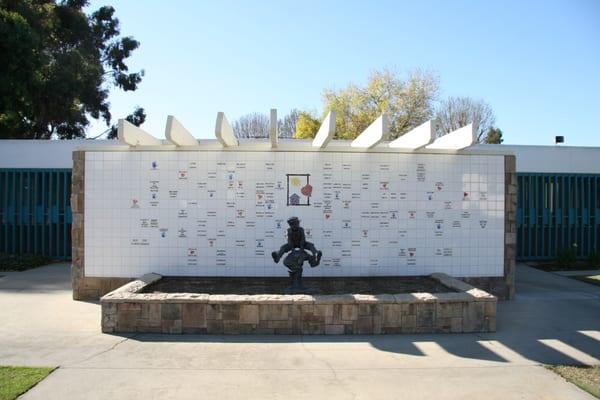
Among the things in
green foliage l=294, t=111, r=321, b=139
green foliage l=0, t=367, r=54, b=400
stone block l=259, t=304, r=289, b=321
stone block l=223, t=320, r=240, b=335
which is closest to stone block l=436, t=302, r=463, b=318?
stone block l=259, t=304, r=289, b=321

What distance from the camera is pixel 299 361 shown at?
546cm

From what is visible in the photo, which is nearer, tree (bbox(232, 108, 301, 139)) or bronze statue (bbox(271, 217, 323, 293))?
bronze statue (bbox(271, 217, 323, 293))

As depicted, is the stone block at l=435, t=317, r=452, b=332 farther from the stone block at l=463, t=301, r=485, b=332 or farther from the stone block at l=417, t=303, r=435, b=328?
the stone block at l=463, t=301, r=485, b=332

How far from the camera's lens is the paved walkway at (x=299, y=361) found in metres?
4.62

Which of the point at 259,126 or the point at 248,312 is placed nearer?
the point at 248,312

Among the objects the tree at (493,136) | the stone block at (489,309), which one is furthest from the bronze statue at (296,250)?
the tree at (493,136)

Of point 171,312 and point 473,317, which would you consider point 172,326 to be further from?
point 473,317

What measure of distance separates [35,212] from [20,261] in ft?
6.52

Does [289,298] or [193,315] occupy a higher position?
[289,298]

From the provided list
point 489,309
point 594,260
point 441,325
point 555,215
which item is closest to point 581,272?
point 594,260

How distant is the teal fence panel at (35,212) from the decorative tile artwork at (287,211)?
611 centimetres

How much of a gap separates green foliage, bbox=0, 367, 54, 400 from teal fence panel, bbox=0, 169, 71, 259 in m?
9.80

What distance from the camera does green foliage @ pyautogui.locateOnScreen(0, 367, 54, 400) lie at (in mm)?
4402

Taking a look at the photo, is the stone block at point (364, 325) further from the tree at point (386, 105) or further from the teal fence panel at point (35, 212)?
the tree at point (386, 105)
